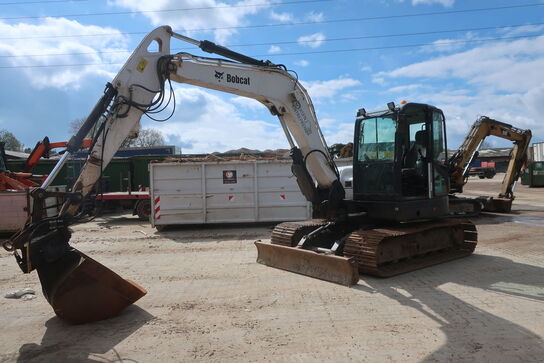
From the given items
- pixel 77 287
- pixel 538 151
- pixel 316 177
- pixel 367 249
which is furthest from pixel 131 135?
pixel 538 151

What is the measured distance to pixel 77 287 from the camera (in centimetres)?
478

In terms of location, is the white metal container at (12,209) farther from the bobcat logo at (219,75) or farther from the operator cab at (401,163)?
the operator cab at (401,163)

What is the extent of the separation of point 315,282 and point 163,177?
24.9 feet

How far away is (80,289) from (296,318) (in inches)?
99.5

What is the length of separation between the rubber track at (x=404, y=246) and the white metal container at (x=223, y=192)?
5.31 meters

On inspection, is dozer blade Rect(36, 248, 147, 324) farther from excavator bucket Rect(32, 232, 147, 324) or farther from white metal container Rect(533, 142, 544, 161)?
white metal container Rect(533, 142, 544, 161)

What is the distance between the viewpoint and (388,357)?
3758 millimetres

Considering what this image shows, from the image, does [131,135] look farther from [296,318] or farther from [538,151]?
[538,151]

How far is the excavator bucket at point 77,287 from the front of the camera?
4.70m

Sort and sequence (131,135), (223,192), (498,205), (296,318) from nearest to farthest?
(296,318) → (131,135) → (223,192) → (498,205)

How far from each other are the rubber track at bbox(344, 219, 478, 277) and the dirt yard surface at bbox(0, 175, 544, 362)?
0.21 metres

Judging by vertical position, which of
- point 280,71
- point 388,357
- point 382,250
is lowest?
point 388,357

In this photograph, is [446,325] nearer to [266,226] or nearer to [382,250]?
[382,250]

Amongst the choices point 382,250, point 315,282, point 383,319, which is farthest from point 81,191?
point 382,250
